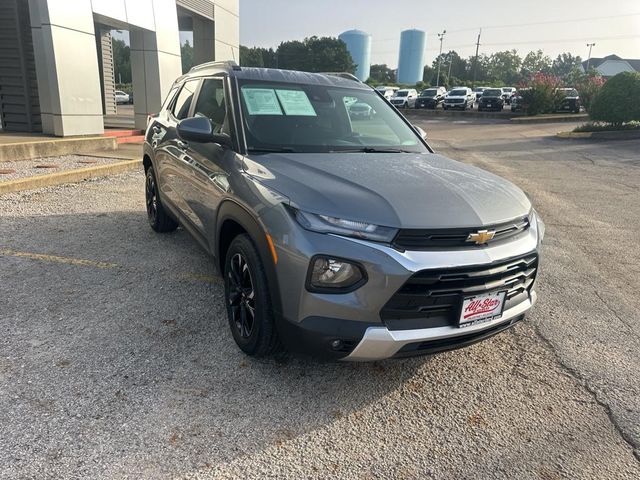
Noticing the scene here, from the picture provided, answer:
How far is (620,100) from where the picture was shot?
62.7 feet

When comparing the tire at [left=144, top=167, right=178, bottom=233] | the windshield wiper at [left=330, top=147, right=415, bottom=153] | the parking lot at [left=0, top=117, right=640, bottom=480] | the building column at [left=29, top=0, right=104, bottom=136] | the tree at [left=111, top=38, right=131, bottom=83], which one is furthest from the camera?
the tree at [left=111, top=38, right=131, bottom=83]

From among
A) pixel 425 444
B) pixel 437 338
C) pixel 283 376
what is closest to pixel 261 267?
pixel 283 376

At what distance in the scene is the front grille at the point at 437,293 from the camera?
7.80 feet

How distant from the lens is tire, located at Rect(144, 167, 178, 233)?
5.32m

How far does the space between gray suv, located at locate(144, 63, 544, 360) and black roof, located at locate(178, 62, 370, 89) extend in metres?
0.06

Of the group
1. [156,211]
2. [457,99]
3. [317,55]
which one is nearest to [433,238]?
[156,211]

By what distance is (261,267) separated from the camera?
2.74 meters

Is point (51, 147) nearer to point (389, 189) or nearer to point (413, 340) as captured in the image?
point (389, 189)

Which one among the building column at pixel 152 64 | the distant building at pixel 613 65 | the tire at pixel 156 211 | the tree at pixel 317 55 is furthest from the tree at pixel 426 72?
the tire at pixel 156 211

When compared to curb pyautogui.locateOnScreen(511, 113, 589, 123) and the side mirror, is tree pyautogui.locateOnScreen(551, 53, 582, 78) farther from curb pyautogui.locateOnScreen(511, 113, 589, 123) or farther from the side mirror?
the side mirror

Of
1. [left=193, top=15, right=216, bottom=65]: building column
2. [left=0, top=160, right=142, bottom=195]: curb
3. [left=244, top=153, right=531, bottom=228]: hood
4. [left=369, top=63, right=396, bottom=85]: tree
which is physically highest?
[left=369, top=63, right=396, bottom=85]: tree

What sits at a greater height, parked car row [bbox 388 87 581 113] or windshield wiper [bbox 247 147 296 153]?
parked car row [bbox 388 87 581 113]

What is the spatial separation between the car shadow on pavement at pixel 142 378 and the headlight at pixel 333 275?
0.75m

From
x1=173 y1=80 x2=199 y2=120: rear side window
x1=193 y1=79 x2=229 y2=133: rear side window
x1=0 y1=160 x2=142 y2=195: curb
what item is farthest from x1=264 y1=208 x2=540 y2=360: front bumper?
x1=0 y1=160 x2=142 y2=195: curb
